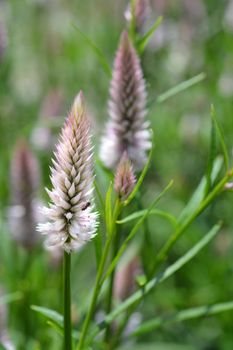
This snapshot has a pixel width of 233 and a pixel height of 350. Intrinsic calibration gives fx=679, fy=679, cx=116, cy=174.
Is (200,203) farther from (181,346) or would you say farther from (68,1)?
(68,1)

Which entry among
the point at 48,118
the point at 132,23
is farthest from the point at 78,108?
the point at 48,118

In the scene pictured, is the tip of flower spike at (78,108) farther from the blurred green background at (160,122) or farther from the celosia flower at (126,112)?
the blurred green background at (160,122)

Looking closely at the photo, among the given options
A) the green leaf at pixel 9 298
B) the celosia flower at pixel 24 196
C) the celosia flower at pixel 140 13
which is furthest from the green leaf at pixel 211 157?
the celosia flower at pixel 24 196

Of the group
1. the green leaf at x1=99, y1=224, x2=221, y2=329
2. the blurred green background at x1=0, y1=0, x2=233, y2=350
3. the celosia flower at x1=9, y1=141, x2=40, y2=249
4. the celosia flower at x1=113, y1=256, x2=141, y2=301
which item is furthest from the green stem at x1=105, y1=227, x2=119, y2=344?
the celosia flower at x1=9, y1=141, x2=40, y2=249

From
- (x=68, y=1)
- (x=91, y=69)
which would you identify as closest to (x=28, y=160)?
(x=91, y=69)

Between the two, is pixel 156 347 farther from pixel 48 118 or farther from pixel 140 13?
pixel 140 13
